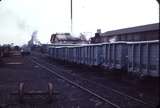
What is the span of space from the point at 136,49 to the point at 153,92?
415cm

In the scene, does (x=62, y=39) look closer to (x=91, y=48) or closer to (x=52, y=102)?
(x=91, y=48)

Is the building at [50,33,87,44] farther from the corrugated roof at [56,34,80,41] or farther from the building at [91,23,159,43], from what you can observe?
the building at [91,23,159,43]

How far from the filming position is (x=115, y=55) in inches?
837

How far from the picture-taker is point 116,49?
70.2 ft

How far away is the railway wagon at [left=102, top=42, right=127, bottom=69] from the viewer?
2000 cm

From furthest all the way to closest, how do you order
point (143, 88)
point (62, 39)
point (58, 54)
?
point (62, 39) → point (58, 54) → point (143, 88)

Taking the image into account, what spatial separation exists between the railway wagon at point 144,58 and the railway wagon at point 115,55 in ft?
3.28

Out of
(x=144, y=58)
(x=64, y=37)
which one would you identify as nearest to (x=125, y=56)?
(x=144, y=58)

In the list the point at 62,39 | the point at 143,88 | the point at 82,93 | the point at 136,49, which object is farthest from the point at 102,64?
the point at 62,39

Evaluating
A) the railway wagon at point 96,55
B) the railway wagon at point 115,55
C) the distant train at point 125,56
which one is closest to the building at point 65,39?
the distant train at point 125,56

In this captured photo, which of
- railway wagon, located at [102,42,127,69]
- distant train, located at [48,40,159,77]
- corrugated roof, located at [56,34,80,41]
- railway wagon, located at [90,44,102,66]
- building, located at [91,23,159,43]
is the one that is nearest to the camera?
distant train, located at [48,40,159,77]

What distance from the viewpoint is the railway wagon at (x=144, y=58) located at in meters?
15.6

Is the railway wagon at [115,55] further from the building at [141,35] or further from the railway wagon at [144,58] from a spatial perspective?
the building at [141,35]

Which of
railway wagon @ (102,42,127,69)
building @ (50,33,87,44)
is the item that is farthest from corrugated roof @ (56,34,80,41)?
railway wagon @ (102,42,127,69)
